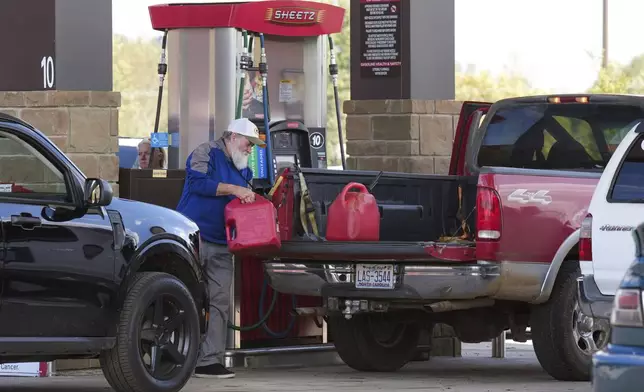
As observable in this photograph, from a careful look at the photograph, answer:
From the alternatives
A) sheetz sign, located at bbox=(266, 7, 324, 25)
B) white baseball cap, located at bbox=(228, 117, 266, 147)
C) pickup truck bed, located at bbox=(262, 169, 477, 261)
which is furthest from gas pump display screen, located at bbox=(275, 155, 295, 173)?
white baseball cap, located at bbox=(228, 117, 266, 147)

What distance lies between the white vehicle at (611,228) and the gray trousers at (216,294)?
10.8 ft

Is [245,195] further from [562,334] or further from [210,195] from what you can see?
[562,334]

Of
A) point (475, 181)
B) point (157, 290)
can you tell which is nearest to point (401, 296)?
point (475, 181)

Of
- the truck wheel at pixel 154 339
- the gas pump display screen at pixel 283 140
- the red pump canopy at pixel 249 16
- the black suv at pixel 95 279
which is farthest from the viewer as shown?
the gas pump display screen at pixel 283 140

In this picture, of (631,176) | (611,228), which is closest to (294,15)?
(631,176)

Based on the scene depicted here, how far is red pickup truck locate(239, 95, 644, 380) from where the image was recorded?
12.5 m

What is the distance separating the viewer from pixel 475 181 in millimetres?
13320

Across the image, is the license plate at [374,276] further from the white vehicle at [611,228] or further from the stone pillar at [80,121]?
the stone pillar at [80,121]

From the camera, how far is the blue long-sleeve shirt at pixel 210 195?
1314 centimetres

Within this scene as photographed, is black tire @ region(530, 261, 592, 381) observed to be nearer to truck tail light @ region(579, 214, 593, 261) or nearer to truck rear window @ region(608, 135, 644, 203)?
truck tail light @ region(579, 214, 593, 261)

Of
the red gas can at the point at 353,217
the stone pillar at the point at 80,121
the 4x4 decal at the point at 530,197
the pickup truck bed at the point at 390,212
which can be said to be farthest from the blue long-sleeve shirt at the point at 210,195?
the 4x4 decal at the point at 530,197

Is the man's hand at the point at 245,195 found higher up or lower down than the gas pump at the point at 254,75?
lower down

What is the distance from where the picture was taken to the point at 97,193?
419 inches

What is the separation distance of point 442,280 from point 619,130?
2.09 m
